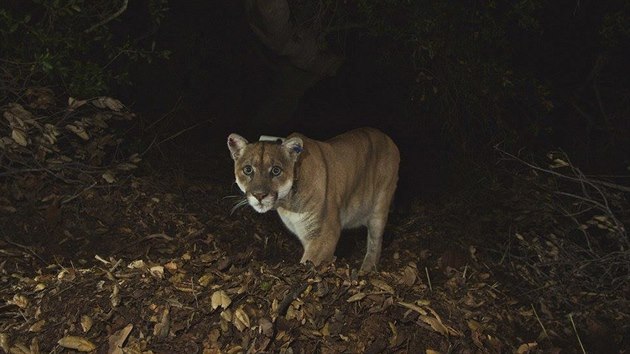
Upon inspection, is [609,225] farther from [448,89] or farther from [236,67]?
[236,67]

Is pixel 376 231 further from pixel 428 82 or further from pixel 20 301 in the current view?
pixel 20 301

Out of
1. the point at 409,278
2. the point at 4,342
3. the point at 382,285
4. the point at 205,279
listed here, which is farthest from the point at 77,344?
the point at 409,278

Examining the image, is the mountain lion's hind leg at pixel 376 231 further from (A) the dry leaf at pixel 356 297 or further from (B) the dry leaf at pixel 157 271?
(B) the dry leaf at pixel 157 271

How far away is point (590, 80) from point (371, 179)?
5075 millimetres

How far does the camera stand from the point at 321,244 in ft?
22.0

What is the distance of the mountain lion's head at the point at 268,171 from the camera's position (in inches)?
247

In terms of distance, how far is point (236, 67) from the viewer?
1334cm

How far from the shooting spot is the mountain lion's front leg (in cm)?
665

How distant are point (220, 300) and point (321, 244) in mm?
2372

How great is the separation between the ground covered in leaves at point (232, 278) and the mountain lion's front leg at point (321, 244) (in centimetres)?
54

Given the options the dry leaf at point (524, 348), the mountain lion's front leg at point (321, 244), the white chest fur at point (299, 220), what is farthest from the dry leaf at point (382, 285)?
the white chest fur at point (299, 220)

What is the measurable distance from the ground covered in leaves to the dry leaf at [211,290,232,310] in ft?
0.03

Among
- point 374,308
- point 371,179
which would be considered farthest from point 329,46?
point 374,308

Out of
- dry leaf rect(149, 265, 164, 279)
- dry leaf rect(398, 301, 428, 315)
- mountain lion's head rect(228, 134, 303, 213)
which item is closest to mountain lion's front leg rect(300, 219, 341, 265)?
mountain lion's head rect(228, 134, 303, 213)
